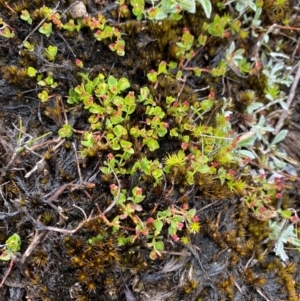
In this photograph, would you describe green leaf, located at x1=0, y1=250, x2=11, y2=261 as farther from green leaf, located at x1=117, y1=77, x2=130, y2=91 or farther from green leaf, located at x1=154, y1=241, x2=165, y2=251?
green leaf, located at x1=117, y1=77, x2=130, y2=91

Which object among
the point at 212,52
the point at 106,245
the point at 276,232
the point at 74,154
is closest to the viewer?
the point at 106,245

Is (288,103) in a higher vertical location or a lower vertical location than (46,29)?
lower

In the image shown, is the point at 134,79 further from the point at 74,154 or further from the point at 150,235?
the point at 150,235

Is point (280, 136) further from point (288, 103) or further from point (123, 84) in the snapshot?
point (123, 84)

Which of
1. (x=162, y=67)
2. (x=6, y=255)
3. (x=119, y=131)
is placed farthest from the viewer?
(x=162, y=67)

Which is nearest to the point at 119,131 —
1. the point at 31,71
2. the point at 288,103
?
the point at 31,71

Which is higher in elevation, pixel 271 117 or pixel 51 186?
pixel 271 117

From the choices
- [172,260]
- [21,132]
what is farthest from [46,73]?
[172,260]

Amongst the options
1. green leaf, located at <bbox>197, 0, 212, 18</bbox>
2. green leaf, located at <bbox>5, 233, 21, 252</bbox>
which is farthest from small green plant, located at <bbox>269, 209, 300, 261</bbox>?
green leaf, located at <bbox>5, 233, 21, 252</bbox>
